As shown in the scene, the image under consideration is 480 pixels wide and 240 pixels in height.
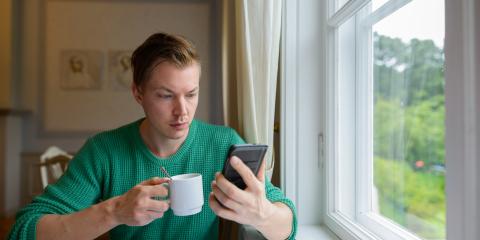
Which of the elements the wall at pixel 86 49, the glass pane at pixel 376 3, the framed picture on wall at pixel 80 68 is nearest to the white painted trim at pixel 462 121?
the glass pane at pixel 376 3

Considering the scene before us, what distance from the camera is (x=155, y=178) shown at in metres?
0.94

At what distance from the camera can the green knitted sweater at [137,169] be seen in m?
1.18

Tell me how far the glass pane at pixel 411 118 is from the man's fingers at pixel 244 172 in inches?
16.2

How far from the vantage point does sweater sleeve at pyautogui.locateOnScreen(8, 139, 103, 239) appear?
1014 mm

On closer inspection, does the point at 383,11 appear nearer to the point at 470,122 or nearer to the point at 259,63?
the point at 259,63

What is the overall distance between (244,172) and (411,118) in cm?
47

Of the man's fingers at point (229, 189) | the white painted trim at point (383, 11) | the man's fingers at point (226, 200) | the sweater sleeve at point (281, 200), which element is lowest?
the sweater sleeve at point (281, 200)

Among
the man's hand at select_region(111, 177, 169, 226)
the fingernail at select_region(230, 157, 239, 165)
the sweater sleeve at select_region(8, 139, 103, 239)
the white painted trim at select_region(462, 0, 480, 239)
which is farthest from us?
the sweater sleeve at select_region(8, 139, 103, 239)

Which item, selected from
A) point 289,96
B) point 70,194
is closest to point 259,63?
point 289,96

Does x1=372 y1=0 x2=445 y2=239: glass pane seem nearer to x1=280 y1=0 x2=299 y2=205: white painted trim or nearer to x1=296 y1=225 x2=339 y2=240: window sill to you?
x1=296 y1=225 x2=339 y2=240: window sill

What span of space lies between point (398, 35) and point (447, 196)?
55 centimetres

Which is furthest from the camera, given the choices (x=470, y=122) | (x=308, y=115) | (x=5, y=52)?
(x=5, y=52)

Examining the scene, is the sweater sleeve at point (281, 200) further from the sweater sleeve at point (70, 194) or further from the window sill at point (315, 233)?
the sweater sleeve at point (70, 194)

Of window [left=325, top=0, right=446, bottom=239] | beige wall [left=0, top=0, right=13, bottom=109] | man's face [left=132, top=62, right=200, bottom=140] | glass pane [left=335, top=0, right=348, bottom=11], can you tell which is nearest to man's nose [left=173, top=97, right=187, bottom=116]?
man's face [left=132, top=62, right=200, bottom=140]
